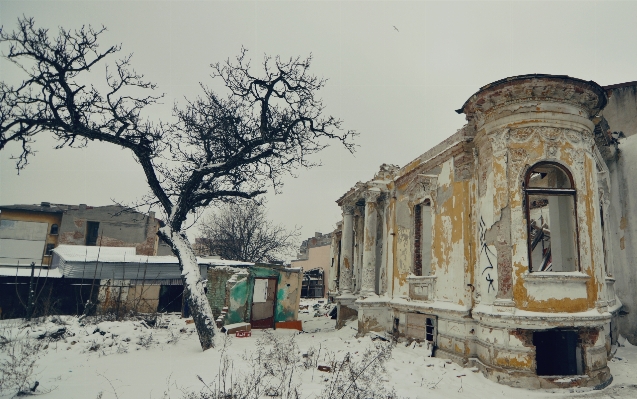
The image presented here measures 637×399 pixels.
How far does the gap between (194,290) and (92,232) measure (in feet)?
96.1

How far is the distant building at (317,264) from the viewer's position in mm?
34969

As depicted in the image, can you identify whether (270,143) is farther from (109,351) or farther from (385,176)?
(109,351)

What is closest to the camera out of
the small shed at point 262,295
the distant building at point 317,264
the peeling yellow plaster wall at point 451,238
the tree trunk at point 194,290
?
the peeling yellow plaster wall at point 451,238

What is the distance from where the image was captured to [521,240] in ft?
25.1

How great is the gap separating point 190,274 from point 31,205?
3207 cm

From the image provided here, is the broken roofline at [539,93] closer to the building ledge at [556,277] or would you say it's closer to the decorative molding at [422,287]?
the building ledge at [556,277]

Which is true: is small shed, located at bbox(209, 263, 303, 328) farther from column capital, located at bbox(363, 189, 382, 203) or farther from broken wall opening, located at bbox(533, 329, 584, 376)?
broken wall opening, located at bbox(533, 329, 584, 376)

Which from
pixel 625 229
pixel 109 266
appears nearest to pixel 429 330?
pixel 625 229

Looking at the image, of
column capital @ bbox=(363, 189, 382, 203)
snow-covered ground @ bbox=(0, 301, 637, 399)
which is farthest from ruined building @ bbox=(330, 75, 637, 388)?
column capital @ bbox=(363, 189, 382, 203)

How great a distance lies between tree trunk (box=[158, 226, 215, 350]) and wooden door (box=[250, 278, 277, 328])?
5.80 meters

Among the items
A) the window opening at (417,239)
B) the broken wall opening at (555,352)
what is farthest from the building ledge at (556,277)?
the window opening at (417,239)

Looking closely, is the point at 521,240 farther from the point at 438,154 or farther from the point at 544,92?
the point at 438,154

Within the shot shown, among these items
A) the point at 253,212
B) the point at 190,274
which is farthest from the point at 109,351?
the point at 253,212

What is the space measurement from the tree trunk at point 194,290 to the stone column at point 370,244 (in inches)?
233
